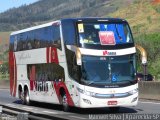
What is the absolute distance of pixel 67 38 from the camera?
20453mm

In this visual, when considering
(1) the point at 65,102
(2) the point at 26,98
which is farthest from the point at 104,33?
(2) the point at 26,98

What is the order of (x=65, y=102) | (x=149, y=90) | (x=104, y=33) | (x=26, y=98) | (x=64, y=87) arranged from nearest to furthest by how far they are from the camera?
(x=104, y=33) → (x=64, y=87) → (x=65, y=102) → (x=26, y=98) → (x=149, y=90)

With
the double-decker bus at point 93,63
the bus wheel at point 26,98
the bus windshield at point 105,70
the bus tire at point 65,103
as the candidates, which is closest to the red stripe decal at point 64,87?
the double-decker bus at point 93,63

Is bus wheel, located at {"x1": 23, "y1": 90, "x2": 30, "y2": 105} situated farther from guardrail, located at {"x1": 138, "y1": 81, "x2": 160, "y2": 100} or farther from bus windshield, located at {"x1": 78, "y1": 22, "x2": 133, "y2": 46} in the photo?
bus windshield, located at {"x1": 78, "y1": 22, "x2": 133, "y2": 46}

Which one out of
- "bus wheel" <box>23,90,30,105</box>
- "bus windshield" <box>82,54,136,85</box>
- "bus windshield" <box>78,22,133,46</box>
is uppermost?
"bus windshield" <box>78,22,133,46</box>

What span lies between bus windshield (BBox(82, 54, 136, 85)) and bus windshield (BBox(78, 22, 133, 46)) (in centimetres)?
62

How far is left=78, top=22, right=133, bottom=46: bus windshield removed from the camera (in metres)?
19.9

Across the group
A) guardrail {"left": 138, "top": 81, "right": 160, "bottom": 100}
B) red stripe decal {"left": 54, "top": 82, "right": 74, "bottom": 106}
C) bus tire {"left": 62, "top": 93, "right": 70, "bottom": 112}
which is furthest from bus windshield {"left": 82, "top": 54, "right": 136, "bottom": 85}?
guardrail {"left": 138, "top": 81, "right": 160, "bottom": 100}

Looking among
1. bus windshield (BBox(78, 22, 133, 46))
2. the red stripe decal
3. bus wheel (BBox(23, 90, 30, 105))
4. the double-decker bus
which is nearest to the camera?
the double-decker bus

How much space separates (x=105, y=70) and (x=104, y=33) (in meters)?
1.40

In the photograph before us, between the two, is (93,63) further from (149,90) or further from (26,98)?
(149,90)

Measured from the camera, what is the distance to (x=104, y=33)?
20016 millimetres

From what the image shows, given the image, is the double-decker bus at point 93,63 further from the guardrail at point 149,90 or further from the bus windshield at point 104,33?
the guardrail at point 149,90

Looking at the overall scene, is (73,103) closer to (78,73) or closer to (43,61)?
(78,73)
